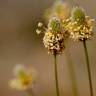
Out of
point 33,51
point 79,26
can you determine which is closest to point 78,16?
point 79,26

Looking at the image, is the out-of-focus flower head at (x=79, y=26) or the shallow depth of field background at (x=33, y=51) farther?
the shallow depth of field background at (x=33, y=51)

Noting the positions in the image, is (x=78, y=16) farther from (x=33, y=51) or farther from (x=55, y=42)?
(x=33, y=51)

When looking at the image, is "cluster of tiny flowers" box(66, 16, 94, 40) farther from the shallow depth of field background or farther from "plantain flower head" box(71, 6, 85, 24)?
the shallow depth of field background

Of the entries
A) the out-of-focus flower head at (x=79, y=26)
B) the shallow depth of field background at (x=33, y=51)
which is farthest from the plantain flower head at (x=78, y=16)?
the shallow depth of field background at (x=33, y=51)

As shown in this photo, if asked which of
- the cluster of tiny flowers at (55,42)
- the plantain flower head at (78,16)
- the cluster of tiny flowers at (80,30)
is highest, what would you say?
the plantain flower head at (78,16)

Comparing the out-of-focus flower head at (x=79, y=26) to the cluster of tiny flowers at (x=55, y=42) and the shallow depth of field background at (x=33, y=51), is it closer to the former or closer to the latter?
the cluster of tiny flowers at (x=55, y=42)
